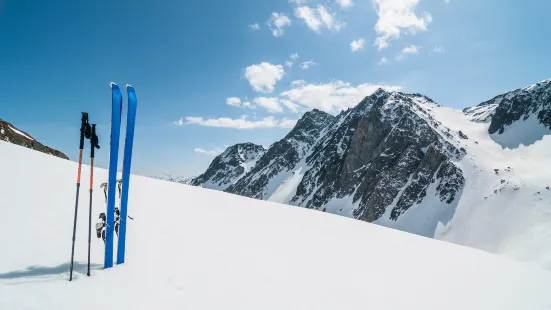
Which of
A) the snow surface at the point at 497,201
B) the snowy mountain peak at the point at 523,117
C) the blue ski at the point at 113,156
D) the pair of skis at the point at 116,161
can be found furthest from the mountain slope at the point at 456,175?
the blue ski at the point at 113,156

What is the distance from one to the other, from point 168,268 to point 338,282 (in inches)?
140

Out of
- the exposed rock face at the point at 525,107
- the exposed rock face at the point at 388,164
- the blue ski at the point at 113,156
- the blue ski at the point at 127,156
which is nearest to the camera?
the blue ski at the point at 113,156

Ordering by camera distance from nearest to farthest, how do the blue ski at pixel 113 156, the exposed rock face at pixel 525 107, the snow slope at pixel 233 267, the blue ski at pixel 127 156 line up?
the snow slope at pixel 233 267 → the blue ski at pixel 113 156 → the blue ski at pixel 127 156 → the exposed rock face at pixel 525 107

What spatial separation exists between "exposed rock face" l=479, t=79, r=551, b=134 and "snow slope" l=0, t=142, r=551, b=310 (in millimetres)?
116945

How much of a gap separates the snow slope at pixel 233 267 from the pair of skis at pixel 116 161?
17.2 inches

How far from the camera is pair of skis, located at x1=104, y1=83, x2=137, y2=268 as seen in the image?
5.67m

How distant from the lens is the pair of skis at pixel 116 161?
567cm

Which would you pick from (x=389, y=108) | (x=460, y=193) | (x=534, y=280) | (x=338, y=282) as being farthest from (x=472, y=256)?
(x=389, y=108)

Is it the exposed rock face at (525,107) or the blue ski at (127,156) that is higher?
the exposed rock face at (525,107)

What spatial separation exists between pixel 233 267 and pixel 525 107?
432 feet

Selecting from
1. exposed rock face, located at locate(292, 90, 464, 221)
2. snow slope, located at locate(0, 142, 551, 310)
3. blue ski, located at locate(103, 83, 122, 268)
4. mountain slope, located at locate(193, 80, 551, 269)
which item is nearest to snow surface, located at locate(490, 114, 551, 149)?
mountain slope, located at locate(193, 80, 551, 269)

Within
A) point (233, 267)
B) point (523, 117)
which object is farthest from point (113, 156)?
point (523, 117)

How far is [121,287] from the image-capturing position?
4.91m

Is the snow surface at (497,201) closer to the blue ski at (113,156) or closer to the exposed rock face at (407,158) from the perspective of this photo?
the exposed rock face at (407,158)
